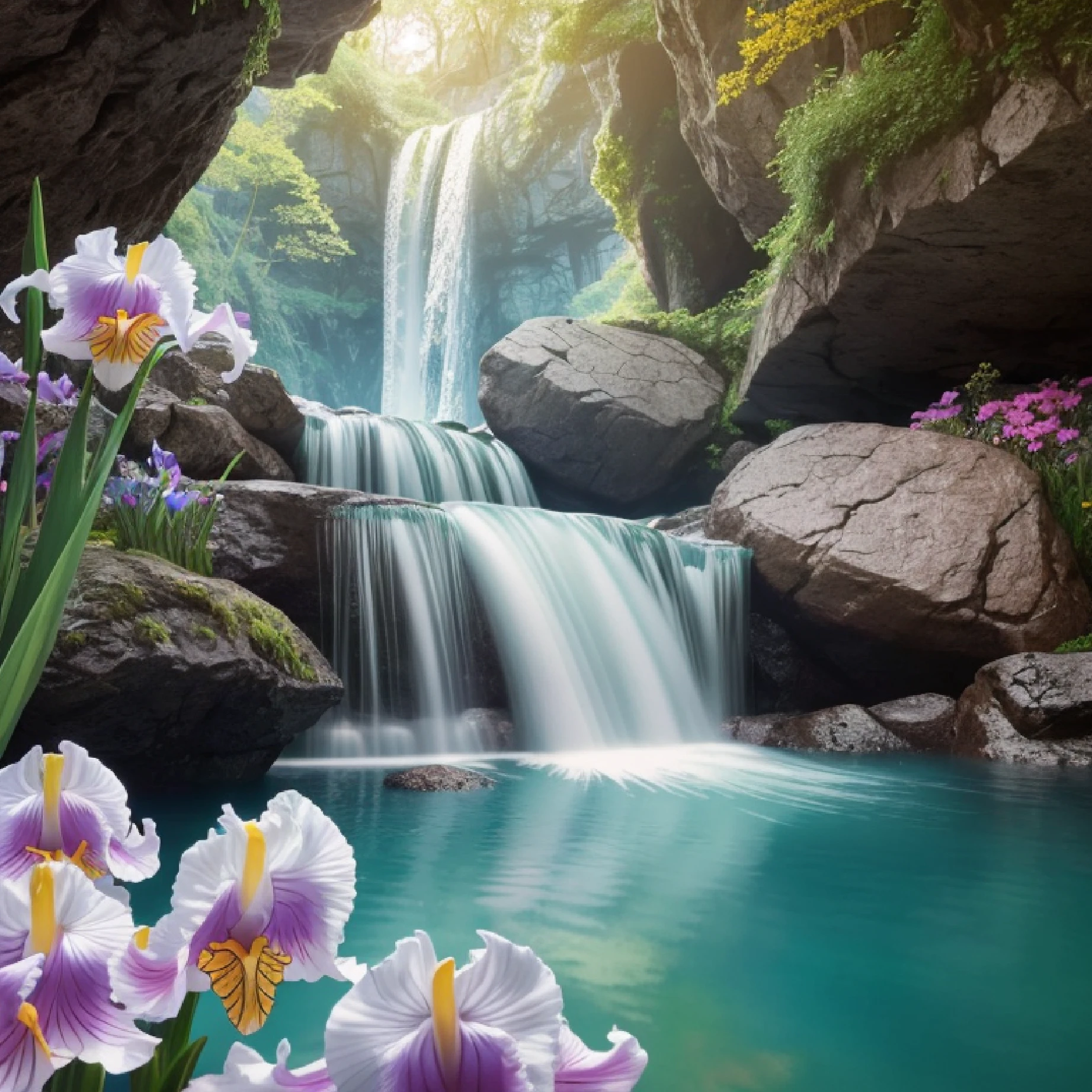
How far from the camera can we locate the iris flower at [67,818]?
29.5 inches

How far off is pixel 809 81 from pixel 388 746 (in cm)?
675

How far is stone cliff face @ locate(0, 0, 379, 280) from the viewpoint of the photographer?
357 centimetres

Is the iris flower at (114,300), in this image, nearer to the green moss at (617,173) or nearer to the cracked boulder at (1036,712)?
the cracked boulder at (1036,712)

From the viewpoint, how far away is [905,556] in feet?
23.9

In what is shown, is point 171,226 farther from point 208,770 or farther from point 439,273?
point 208,770

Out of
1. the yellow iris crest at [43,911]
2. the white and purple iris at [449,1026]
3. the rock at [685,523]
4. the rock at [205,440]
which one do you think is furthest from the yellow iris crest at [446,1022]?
the rock at [685,523]

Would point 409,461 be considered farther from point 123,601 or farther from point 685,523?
point 123,601

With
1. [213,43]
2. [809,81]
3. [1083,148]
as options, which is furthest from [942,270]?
[213,43]

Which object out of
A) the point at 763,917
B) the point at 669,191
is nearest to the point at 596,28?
the point at 669,191

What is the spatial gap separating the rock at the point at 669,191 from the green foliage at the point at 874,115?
5.05 m

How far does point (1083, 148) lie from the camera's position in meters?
5.59

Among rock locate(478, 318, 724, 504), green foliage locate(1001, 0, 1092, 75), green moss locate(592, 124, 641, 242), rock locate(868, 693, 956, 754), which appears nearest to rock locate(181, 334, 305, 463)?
rock locate(478, 318, 724, 504)

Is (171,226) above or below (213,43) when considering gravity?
above

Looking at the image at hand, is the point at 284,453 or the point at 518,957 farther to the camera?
the point at 284,453
